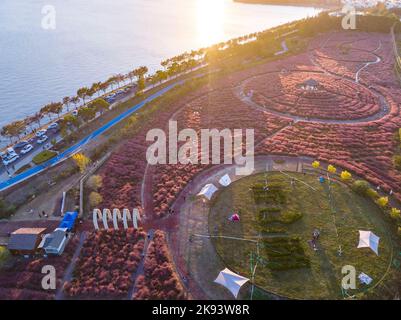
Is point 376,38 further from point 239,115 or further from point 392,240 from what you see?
point 392,240

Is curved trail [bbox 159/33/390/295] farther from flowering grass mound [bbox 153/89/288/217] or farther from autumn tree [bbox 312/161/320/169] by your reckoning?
autumn tree [bbox 312/161/320/169]

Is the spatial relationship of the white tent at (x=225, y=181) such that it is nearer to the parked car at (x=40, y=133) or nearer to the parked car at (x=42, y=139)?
the parked car at (x=42, y=139)

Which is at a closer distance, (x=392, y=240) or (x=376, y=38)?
(x=392, y=240)

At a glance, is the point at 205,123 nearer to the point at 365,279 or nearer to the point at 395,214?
the point at 395,214

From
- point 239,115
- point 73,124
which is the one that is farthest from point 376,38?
point 73,124

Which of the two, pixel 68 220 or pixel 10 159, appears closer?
pixel 68 220

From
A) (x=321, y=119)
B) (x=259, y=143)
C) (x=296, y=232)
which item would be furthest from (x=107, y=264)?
(x=321, y=119)
